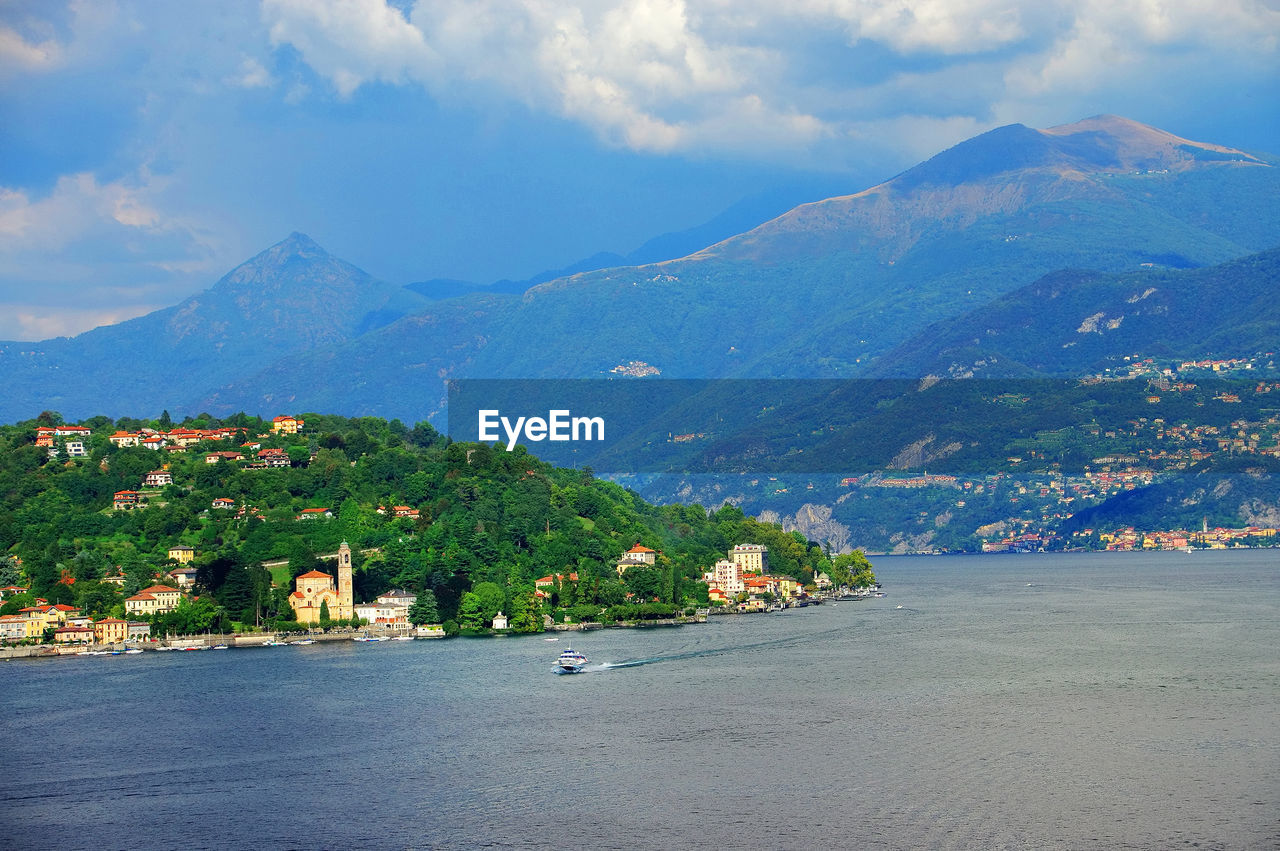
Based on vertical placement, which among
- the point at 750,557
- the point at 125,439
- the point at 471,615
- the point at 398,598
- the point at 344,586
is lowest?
the point at 471,615

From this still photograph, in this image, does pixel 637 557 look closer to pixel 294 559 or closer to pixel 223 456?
pixel 294 559

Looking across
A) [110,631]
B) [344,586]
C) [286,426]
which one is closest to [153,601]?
[110,631]

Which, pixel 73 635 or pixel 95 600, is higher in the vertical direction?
pixel 95 600

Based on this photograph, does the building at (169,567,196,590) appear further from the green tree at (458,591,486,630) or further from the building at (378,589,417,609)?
the green tree at (458,591,486,630)

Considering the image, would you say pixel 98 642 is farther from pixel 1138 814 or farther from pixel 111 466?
pixel 1138 814

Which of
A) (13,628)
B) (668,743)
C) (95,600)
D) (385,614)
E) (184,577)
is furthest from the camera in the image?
(184,577)

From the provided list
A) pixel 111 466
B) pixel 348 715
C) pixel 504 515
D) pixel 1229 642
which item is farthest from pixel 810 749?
pixel 111 466

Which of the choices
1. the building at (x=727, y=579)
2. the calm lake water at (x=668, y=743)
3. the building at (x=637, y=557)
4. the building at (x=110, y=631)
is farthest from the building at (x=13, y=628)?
the building at (x=727, y=579)
